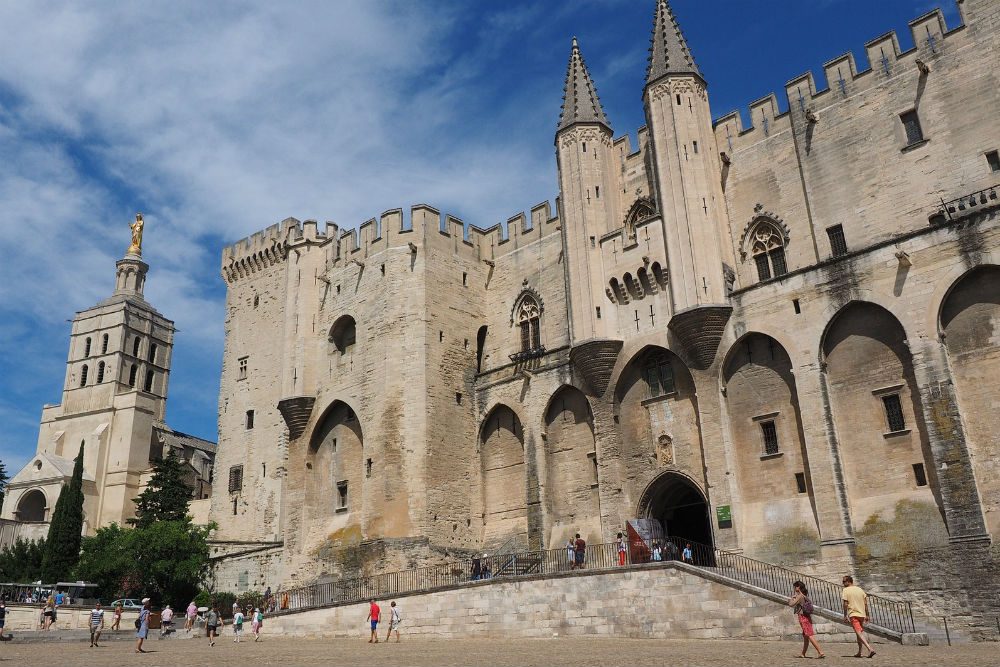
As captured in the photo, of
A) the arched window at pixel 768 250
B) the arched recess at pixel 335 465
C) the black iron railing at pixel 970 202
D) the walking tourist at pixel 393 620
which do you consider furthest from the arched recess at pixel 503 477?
the black iron railing at pixel 970 202

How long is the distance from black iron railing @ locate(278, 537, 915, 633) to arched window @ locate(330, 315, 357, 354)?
8782mm

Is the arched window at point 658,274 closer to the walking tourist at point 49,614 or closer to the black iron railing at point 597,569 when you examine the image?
the black iron railing at point 597,569

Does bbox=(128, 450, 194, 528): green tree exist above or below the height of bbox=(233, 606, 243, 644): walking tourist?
above

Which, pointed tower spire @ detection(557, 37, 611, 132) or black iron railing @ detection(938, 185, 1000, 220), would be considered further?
pointed tower spire @ detection(557, 37, 611, 132)

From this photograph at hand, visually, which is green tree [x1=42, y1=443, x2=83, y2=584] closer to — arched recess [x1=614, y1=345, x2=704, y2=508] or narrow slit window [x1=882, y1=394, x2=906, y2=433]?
arched recess [x1=614, y1=345, x2=704, y2=508]

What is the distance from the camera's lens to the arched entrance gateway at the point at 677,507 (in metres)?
24.9

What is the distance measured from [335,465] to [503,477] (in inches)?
247

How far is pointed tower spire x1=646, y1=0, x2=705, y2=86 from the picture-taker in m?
27.1

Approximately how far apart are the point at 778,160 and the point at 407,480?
15.1 meters

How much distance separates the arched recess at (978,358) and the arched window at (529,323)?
1381 centimetres

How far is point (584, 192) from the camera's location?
28688mm

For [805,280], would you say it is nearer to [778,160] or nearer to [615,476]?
[778,160]

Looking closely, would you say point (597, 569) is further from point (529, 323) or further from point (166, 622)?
point (166, 622)

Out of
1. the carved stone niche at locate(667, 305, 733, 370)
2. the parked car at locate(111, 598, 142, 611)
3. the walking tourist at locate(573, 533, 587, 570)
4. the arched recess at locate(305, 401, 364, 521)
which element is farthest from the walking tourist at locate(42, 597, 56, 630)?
the carved stone niche at locate(667, 305, 733, 370)
